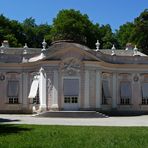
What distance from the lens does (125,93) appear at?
38750 mm

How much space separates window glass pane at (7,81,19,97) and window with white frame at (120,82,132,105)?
8.85m

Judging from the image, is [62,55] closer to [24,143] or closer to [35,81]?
[35,81]

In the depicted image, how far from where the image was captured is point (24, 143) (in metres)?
13.6

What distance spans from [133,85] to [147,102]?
1908mm

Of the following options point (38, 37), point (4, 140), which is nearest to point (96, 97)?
point (4, 140)

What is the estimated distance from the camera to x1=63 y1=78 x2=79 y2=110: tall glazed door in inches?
1398

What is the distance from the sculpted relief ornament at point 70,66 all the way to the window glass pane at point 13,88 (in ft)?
15.6

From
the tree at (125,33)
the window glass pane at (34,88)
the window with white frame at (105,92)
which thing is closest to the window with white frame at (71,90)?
the window glass pane at (34,88)

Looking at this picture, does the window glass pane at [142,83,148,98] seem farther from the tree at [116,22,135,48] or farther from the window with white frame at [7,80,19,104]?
the tree at [116,22,135,48]

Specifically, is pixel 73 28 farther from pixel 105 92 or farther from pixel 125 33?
pixel 105 92

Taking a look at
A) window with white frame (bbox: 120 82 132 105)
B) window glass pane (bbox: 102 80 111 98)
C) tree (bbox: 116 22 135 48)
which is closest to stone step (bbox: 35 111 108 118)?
window glass pane (bbox: 102 80 111 98)

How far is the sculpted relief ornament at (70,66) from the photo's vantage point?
117ft

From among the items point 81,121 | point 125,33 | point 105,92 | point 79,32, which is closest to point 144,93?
point 105,92

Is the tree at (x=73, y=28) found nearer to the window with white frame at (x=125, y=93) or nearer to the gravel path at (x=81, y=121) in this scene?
the window with white frame at (x=125, y=93)
